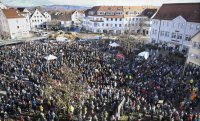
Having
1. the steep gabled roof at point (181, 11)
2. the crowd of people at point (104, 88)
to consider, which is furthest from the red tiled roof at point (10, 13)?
the steep gabled roof at point (181, 11)

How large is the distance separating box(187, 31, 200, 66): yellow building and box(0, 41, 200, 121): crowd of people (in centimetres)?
341

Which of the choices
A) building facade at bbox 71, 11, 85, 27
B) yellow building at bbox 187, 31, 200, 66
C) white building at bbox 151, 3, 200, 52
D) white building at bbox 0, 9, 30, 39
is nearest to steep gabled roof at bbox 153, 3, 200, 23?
white building at bbox 151, 3, 200, 52

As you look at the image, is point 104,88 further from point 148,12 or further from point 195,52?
point 148,12

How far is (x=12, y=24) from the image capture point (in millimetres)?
57750

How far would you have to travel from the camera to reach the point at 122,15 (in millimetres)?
67250

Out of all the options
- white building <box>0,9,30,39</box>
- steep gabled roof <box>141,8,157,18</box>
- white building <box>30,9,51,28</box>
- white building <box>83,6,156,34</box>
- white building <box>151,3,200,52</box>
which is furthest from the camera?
white building <box>30,9,51,28</box>

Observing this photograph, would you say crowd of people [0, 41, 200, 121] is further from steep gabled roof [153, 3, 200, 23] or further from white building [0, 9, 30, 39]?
white building [0, 9, 30, 39]

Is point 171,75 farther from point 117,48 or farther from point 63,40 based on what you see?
point 63,40

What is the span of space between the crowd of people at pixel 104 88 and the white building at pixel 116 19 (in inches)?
1482

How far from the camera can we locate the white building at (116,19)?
67188 mm

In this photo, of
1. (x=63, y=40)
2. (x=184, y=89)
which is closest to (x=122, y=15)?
(x=63, y=40)

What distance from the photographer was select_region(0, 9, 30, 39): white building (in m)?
57.4

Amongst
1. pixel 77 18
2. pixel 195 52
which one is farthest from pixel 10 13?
pixel 195 52

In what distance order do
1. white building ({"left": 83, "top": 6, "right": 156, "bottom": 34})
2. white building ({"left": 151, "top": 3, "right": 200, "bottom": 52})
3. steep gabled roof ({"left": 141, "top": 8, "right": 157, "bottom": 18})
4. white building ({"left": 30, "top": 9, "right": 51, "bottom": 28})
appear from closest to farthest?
white building ({"left": 151, "top": 3, "right": 200, "bottom": 52}) → steep gabled roof ({"left": 141, "top": 8, "right": 157, "bottom": 18}) → white building ({"left": 83, "top": 6, "right": 156, "bottom": 34}) → white building ({"left": 30, "top": 9, "right": 51, "bottom": 28})
